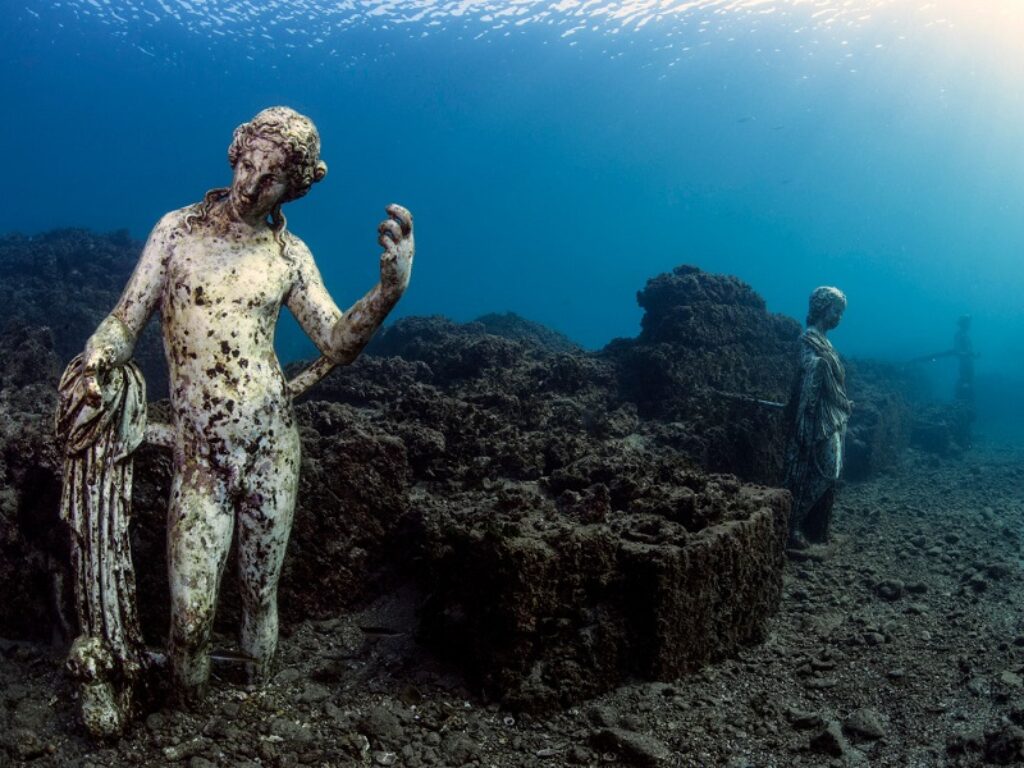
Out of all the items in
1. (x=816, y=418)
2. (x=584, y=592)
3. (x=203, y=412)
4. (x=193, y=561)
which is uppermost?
(x=816, y=418)

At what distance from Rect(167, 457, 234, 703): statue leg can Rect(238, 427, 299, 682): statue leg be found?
13 cm

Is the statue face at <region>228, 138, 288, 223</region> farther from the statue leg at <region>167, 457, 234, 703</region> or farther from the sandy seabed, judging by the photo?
the sandy seabed

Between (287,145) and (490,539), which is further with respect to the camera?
(490,539)

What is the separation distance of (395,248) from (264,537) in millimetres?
1567

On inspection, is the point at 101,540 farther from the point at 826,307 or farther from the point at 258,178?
the point at 826,307

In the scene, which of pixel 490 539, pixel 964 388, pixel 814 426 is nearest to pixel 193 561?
pixel 490 539

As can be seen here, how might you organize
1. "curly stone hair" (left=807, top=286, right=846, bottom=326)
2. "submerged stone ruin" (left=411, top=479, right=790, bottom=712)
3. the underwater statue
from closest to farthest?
the underwater statue < "submerged stone ruin" (left=411, top=479, right=790, bottom=712) < "curly stone hair" (left=807, top=286, right=846, bottom=326)

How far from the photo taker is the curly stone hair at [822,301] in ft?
23.8

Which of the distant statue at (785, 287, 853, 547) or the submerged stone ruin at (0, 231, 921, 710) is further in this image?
the distant statue at (785, 287, 853, 547)

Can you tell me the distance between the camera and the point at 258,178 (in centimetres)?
330

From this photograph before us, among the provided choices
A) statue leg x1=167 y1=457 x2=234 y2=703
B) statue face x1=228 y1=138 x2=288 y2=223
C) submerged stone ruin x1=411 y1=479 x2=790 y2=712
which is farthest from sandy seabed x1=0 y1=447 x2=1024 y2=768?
Result: statue face x1=228 y1=138 x2=288 y2=223

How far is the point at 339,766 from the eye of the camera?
328 cm

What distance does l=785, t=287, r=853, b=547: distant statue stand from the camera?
7031 millimetres

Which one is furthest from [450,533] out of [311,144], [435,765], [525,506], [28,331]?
[28,331]
